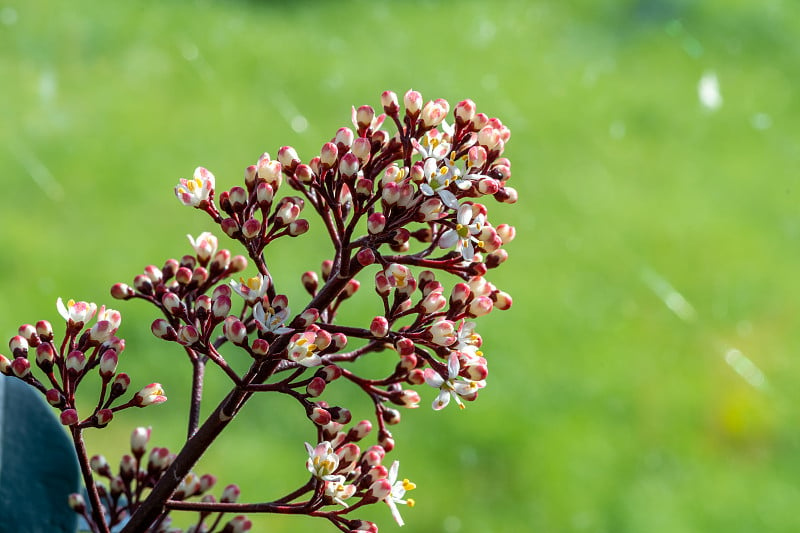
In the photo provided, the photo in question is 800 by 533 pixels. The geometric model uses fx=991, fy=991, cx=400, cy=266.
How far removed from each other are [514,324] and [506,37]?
4.73ft

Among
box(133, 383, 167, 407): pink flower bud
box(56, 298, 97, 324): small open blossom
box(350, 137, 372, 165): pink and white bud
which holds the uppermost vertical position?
box(350, 137, 372, 165): pink and white bud

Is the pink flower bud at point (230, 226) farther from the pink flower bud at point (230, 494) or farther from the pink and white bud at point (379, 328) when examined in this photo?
the pink flower bud at point (230, 494)

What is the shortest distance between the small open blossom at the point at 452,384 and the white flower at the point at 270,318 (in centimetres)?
11

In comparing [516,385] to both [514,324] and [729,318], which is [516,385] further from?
[729,318]

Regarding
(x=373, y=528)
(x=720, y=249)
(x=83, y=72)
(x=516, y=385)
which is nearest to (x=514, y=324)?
(x=516, y=385)

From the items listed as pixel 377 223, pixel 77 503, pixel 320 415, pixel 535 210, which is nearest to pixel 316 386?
pixel 320 415

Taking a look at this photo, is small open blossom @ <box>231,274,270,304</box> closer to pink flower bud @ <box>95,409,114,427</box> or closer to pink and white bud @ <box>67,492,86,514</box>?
pink flower bud @ <box>95,409,114,427</box>

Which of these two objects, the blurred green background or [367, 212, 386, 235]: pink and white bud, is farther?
the blurred green background

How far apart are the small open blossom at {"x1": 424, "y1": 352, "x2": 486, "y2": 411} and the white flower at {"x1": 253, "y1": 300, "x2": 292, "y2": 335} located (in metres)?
0.11

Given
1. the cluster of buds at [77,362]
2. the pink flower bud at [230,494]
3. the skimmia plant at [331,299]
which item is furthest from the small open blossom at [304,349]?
the pink flower bud at [230,494]

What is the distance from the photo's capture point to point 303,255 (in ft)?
8.87

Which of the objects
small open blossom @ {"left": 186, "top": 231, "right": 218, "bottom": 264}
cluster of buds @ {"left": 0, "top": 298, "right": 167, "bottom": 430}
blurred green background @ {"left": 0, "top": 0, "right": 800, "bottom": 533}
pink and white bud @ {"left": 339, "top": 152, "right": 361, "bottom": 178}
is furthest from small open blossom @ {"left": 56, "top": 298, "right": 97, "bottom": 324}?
blurred green background @ {"left": 0, "top": 0, "right": 800, "bottom": 533}

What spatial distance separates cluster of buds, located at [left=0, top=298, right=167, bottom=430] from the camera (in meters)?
0.68

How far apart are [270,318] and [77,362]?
0.14 meters
